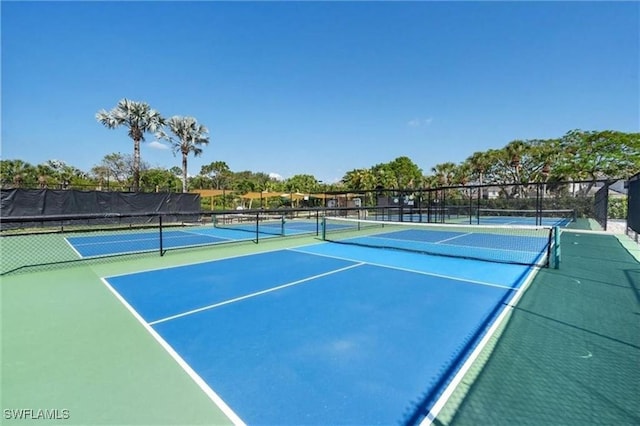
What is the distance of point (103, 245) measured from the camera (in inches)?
472

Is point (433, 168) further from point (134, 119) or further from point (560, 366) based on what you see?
point (560, 366)

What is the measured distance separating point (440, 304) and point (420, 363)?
2.04m

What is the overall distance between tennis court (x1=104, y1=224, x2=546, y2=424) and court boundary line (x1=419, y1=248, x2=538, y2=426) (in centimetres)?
5

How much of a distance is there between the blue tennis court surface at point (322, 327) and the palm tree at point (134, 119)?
2171 cm

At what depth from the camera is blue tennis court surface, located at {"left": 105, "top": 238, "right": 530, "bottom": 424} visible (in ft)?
9.27

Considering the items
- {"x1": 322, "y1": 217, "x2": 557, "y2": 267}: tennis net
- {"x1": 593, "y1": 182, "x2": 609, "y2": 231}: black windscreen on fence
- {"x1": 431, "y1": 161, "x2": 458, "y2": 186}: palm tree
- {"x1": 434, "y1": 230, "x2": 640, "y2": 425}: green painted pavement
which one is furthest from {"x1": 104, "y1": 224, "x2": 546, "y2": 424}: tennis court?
{"x1": 431, "y1": 161, "x2": 458, "y2": 186}: palm tree

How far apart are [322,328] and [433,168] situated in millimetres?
48833

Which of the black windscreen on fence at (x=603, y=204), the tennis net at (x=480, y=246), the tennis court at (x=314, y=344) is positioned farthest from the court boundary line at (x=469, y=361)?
the black windscreen on fence at (x=603, y=204)

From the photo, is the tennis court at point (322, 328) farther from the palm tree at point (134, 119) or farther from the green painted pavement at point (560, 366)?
the palm tree at point (134, 119)

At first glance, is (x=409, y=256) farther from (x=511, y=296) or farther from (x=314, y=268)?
(x=511, y=296)

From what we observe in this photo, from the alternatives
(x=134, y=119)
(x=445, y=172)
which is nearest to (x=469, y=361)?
(x=134, y=119)

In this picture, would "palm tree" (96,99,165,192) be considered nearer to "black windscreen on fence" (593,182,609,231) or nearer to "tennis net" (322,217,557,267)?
"tennis net" (322,217,557,267)

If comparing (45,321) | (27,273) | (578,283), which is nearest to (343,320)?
(45,321)

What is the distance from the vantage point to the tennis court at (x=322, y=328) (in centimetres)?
281
